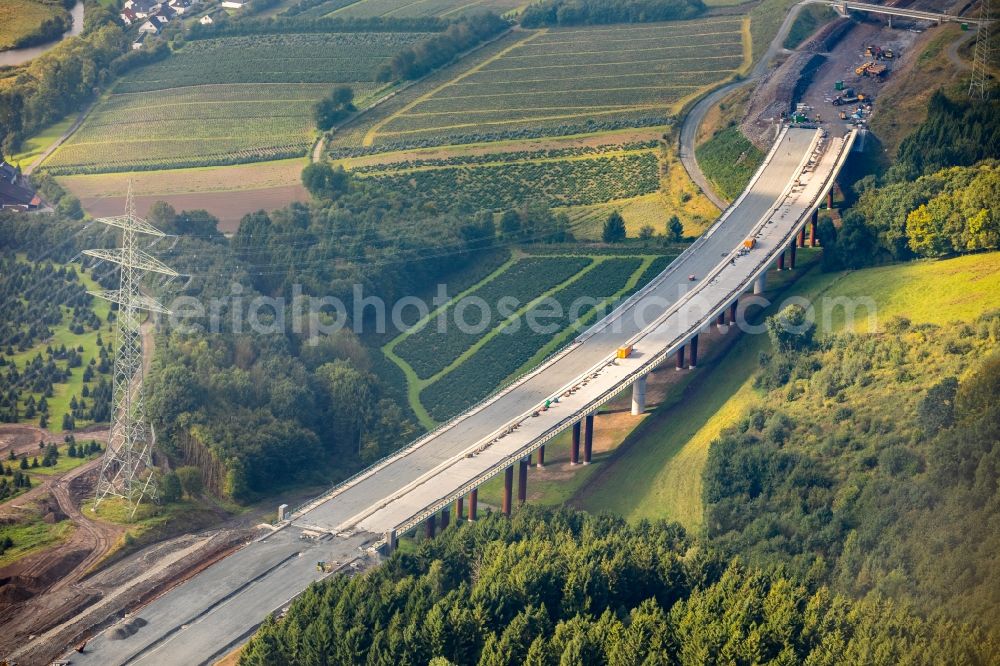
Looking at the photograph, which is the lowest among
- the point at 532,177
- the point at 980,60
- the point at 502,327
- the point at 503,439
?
the point at 503,439

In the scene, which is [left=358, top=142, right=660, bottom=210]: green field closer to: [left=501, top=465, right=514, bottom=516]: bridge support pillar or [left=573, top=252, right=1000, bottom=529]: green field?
[left=573, top=252, right=1000, bottom=529]: green field

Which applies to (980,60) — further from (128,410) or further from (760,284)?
(128,410)

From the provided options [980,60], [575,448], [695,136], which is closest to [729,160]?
[695,136]

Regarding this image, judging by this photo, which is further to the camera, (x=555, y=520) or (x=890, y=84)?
(x=890, y=84)

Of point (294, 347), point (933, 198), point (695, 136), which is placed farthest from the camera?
point (695, 136)

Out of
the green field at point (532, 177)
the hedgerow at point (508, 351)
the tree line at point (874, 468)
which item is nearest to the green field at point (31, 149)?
the green field at point (532, 177)

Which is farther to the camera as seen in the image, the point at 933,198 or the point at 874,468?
the point at 933,198

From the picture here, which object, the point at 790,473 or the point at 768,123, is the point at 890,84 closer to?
the point at 768,123

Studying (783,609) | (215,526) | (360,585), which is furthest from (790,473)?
(215,526)
